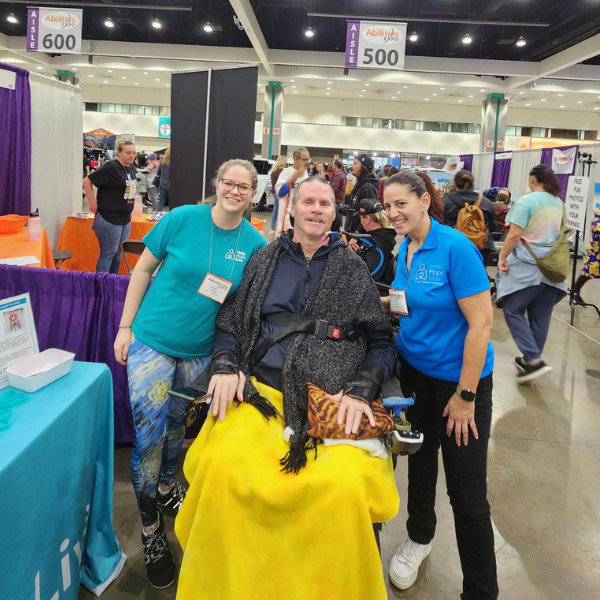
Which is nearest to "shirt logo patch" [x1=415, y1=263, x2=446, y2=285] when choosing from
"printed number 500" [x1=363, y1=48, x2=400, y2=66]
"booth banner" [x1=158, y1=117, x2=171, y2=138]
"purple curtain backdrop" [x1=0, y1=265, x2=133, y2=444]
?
"purple curtain backdrop" [x1=0, y1=265, x2=133, y2=444]

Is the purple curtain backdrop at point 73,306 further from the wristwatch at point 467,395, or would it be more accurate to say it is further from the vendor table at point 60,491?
the wristwatch at point 467,395

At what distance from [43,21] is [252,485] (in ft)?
33.3

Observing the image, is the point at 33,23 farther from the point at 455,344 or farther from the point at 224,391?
the point at 455,344

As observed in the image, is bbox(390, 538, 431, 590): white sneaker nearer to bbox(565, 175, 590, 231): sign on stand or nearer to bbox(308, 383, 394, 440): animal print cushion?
bbox(308, 383, 394, 440): animal print cushion

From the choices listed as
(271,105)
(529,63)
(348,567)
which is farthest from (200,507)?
(271,105)

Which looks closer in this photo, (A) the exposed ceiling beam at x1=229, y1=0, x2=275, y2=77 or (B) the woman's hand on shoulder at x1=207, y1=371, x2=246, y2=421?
(B) the woman's hand on shoulder at x1=207, y1=371, x2=246, y2=421

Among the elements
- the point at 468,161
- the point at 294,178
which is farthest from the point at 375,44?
the point at 468,161

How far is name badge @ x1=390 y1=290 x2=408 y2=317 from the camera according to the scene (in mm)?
1524

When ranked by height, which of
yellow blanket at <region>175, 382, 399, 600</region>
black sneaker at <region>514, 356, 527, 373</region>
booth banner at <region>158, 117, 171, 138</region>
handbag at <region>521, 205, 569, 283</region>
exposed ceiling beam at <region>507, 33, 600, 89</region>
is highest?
exposed ceiling beam at <region>507, 33, 600, 89</region>

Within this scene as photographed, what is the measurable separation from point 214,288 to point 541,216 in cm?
275

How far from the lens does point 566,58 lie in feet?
40.0

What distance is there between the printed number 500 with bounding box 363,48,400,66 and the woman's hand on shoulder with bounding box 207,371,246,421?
7.60 metres

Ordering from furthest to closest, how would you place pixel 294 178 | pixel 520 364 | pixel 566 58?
1. pixel 566 58
2. pixel 294 178
3. pixel 520 364

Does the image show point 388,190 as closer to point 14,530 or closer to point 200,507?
point 200,507
